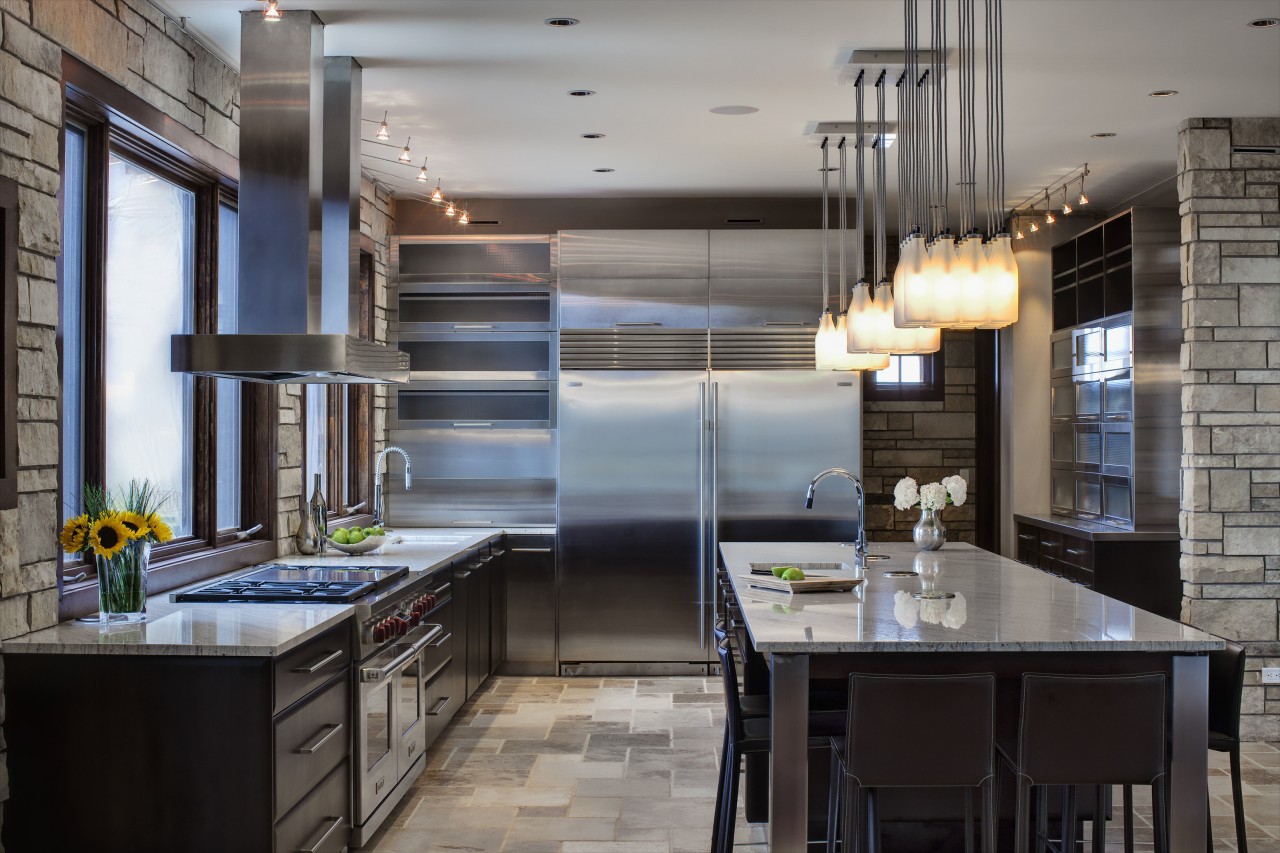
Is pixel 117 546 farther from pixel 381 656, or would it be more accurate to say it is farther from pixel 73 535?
pixel 381 656

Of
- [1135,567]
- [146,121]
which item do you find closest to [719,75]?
[146,121]

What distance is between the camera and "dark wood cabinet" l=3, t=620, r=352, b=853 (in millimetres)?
2969

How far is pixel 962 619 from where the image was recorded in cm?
328

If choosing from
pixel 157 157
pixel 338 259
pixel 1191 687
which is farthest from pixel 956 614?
pixel 157 157

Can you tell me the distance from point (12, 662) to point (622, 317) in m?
4.23

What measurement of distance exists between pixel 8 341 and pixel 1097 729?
9.72ft

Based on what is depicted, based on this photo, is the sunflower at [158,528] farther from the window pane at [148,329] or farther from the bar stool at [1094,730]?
the bar stool at [1094,730]

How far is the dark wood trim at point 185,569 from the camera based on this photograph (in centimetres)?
339

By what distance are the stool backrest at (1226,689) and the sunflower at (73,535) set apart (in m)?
3.14

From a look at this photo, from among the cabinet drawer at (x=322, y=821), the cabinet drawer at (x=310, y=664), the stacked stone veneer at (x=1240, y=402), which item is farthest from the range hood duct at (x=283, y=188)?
the stacked stone veneer at (x=1240, y=402)

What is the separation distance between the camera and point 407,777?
435 centimetres

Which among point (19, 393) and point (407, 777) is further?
point (407, 777)

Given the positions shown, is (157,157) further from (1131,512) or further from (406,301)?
(1131,512)

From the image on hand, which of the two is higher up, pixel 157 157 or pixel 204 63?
pixel 204 63
